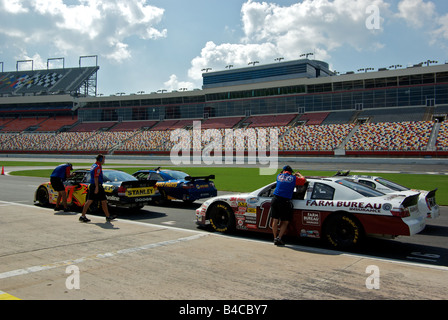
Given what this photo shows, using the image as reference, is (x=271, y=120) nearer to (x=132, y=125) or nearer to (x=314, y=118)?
(x=314, y=118)

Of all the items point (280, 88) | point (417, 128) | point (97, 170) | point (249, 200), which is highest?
point (280, 88)

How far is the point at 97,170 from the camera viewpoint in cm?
862

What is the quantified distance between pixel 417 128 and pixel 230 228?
135 feet

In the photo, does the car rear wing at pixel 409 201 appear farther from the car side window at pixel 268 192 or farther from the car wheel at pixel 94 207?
the car wheel at pixel 94 207

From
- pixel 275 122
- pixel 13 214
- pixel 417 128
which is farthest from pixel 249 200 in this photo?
pixel 275 122

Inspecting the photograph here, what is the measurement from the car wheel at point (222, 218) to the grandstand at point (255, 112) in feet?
115

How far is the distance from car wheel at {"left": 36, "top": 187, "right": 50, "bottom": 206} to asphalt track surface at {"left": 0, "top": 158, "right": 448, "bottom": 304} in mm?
2854

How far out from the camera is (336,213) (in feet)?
20.9

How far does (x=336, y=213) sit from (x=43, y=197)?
30.0 ft

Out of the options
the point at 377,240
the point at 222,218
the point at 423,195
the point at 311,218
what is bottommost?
the point at 377,240

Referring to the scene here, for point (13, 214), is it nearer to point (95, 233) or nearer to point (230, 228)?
point (95, 233)

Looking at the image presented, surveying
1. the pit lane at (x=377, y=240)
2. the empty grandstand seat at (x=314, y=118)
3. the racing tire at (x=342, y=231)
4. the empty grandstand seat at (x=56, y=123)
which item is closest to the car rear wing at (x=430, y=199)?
the pit lane at (x=377, y=240)

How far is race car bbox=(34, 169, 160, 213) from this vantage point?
974 centimetres

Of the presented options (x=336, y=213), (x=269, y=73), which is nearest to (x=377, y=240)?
(x=336, y=213)
